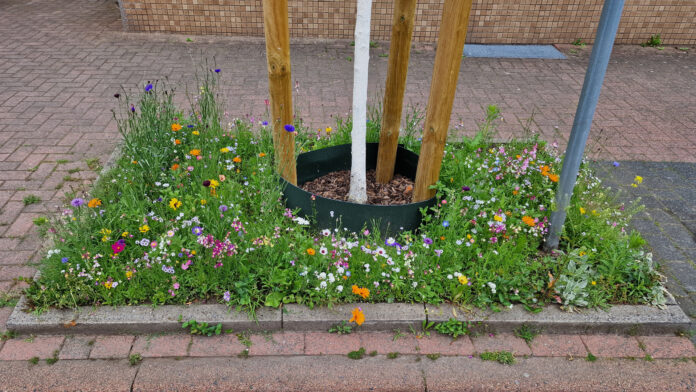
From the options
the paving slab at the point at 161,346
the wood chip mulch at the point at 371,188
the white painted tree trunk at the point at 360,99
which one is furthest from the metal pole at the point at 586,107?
the paving slab at the point at 161,346

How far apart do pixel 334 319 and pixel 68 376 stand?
1398mm

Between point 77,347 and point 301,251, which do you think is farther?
point 301,251

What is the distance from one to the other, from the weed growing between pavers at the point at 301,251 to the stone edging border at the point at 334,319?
6cm

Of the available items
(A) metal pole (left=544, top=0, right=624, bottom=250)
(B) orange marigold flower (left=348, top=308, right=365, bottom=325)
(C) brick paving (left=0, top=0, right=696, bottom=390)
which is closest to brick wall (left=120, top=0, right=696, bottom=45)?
(C) brick paving (left=0, top=0, right=696, bottom=390)

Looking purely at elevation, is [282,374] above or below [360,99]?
below

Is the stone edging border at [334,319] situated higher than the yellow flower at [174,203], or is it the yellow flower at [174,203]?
the yellow flower at [174,203]

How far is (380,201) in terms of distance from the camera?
3.63m

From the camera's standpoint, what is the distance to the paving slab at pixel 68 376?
2.48 m

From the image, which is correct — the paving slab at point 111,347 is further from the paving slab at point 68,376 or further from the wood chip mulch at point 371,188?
the wood chip mulch at point 371,188

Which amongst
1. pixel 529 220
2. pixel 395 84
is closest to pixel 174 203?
pixel 395 84

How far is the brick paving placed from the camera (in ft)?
8.74

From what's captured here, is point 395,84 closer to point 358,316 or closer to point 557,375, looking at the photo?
point 358,316

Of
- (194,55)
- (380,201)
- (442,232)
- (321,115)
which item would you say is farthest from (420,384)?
(194,55)

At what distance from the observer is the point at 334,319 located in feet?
9.14
